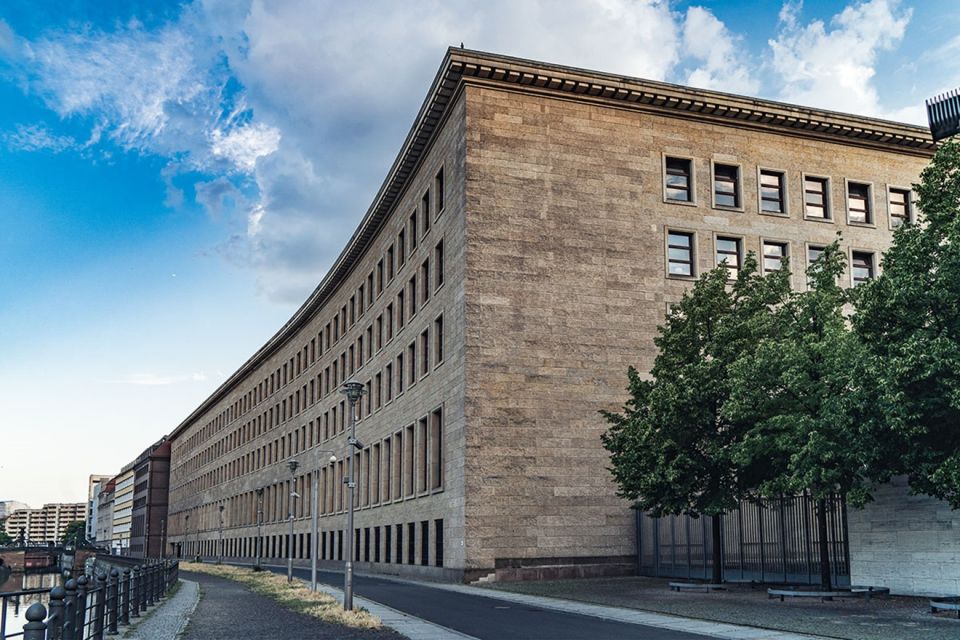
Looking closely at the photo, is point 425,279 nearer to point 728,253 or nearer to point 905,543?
point 728,253

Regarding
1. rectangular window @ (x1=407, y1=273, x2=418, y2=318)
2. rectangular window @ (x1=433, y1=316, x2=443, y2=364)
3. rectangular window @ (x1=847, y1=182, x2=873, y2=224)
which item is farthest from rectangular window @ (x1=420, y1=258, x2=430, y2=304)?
rectangular window @ (x1=847, y1=182, x2=873, y2=224)

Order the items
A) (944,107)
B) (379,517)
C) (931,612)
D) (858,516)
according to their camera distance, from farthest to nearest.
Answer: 1. (379,517)
2. (944,107)
3. (858,516)
4. (931,612)

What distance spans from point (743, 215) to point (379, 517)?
2660cm

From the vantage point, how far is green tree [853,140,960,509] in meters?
20.1

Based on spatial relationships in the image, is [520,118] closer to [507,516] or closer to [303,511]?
[507,516]

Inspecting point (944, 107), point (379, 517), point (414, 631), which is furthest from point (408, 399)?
point (414, 631)

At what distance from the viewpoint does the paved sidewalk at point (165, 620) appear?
65.8 ft

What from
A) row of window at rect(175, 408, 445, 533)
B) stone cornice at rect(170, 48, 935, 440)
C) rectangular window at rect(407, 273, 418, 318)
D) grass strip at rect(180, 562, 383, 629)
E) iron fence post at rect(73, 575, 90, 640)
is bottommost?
grass strip at rect(180, 562, 383, 629)

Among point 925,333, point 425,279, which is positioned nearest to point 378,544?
point 425,279

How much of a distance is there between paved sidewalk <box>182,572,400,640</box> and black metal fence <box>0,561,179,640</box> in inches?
58.6

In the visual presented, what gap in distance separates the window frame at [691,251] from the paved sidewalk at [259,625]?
23.3m

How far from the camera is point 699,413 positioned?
Answer: 99.1 feet

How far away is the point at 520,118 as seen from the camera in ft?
146

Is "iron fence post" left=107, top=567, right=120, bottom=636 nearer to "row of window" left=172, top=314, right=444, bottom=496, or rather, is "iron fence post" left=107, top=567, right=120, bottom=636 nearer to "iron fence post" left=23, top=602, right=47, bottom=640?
"iron fence post" left=23, top=602, right=47, bottom=640
